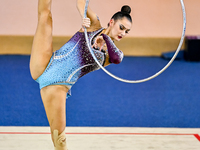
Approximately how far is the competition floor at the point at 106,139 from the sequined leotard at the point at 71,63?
0.80 metres

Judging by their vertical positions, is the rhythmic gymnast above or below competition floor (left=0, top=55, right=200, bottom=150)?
above

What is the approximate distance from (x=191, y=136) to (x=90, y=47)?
1.42 m

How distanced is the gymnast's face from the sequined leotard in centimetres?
9

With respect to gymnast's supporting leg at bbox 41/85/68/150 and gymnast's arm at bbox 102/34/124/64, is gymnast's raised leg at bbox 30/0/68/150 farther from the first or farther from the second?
gymnast's arm at bbox 102/34/124/64

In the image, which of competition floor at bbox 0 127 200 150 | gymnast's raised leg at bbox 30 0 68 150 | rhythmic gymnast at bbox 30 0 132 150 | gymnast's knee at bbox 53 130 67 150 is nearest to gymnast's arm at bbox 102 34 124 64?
rhythmic gymnast at bbox 30 0 132 150

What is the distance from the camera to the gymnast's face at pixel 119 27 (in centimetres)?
159

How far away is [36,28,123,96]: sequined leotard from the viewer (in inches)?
67.1

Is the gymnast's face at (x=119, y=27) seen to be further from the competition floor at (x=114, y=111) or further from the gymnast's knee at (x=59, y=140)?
the competition floor at (x=114, y=111)

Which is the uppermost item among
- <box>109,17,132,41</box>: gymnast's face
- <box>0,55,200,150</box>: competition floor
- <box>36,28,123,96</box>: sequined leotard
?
<box>109,17,132,41</box>: gymnast's face

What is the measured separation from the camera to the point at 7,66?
17.3 feet

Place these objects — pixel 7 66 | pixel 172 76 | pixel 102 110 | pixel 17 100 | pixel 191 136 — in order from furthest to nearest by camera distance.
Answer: pixel 7 66 < pixel 172 76 < pixel 17 100 < pixel 102 110 < pixel 191 136

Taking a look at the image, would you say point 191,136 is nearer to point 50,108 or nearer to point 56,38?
point 50,108

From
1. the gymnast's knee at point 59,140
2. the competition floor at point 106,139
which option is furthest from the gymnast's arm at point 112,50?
the competition floor at point 106,139

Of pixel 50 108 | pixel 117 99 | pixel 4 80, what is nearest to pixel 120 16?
pixel 50 108
